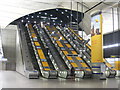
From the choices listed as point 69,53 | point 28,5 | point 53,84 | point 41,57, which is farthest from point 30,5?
point 53,84

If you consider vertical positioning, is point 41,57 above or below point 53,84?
above

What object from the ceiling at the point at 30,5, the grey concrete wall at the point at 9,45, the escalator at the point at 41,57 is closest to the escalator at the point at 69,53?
the escalator at the point at 41,57

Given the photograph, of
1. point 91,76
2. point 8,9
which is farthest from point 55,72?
point 8,9

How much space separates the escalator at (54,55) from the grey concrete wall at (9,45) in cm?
442

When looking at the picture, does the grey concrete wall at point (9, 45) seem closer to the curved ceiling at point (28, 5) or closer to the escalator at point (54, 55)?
the escalator at point (54, 55)

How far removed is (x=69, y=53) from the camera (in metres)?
14.9

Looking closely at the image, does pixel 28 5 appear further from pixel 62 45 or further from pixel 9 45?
pixel 9 45

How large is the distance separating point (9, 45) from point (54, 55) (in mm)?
9882

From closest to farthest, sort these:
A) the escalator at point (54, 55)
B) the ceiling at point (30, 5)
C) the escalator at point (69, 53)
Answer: the escalator at point (54, 55) → the escalator at point (69, 53) → the ceiling at point (30, 5)

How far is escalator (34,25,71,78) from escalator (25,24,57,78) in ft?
1.28

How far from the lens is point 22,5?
14.7 m

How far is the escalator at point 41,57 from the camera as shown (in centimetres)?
1171

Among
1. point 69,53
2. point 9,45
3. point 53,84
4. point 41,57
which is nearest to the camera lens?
point 53,84

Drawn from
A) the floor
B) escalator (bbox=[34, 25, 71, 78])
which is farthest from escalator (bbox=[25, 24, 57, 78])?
the floor
